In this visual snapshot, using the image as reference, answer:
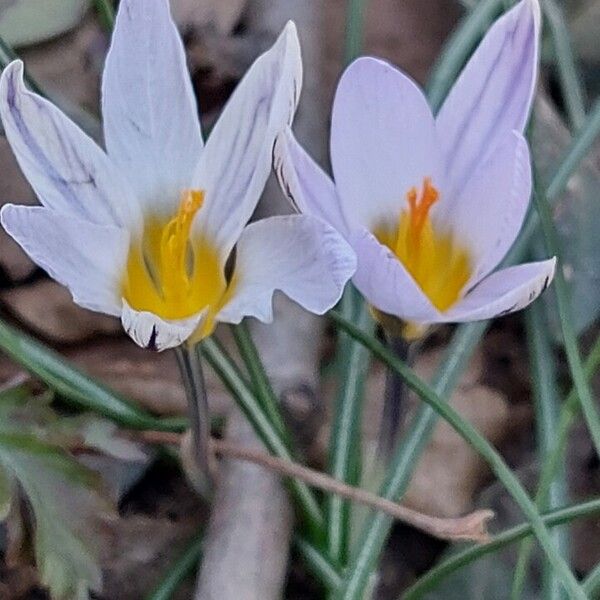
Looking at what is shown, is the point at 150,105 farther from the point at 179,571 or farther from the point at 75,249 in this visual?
the point at 179,571

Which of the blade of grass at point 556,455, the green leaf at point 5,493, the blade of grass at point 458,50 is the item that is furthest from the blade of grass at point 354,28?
the green leaf at point 5,493

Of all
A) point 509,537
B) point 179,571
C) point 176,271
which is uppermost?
point 176,271

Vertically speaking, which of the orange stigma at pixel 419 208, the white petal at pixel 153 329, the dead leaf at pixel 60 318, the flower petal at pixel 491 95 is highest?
the flower petal at pixel 491 95

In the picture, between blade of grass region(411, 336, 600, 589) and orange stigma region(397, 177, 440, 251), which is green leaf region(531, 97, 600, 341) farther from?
orange stigma region(397, 177, 440, 251)

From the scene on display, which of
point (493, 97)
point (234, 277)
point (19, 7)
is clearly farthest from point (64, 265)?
point (19, 7)

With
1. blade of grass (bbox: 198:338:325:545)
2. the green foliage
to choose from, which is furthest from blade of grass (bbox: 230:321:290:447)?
the green foliage

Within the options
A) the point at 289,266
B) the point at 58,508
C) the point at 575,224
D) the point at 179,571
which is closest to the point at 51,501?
the point at 58,508

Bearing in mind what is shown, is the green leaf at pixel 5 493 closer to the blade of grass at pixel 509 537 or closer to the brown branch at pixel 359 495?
the brown branch at pixel 359 495
